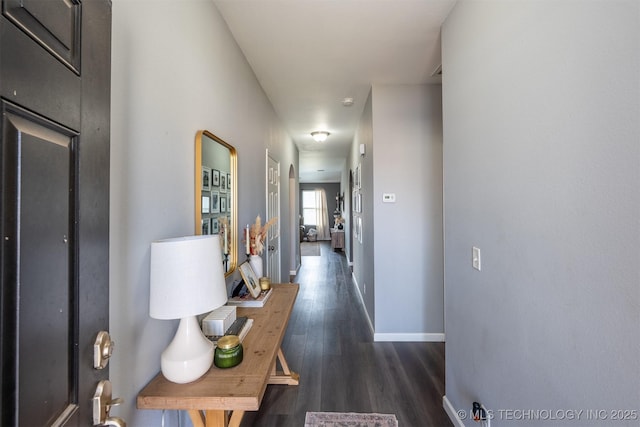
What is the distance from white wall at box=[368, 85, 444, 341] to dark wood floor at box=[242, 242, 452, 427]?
28 centimetres

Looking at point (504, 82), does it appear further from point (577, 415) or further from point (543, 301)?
point (577, 415)

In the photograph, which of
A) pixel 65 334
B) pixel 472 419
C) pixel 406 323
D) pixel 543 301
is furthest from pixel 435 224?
pixel 65 334

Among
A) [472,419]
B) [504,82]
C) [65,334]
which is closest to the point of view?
[65,334]

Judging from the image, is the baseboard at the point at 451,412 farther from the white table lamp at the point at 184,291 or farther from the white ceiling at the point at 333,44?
the white ceiling at the point at 333,44

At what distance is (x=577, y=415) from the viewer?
0.87 meters

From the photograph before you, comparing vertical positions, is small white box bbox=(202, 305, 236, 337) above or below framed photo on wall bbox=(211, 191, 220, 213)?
below

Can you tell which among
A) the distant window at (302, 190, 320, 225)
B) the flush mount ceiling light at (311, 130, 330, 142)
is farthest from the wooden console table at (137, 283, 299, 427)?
the distant window at (302, 190, 320, 225)

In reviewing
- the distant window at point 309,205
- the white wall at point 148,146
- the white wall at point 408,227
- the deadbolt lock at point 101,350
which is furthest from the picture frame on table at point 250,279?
the distant window at point 309,205

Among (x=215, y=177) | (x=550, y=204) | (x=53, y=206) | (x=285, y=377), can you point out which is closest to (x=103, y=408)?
(x=53, y=206)

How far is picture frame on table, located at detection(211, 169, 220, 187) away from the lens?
5.28 feet

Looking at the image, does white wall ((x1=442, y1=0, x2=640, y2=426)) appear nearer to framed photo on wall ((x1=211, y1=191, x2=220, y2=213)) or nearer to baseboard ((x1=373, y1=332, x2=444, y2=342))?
baseboard ((x1=373, y1=332, x2=444, y2=342))

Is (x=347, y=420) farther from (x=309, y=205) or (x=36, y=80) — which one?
(x=309, y=205)

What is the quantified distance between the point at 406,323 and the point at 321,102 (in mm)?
2741

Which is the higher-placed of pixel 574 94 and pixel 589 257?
pixel 574 94
